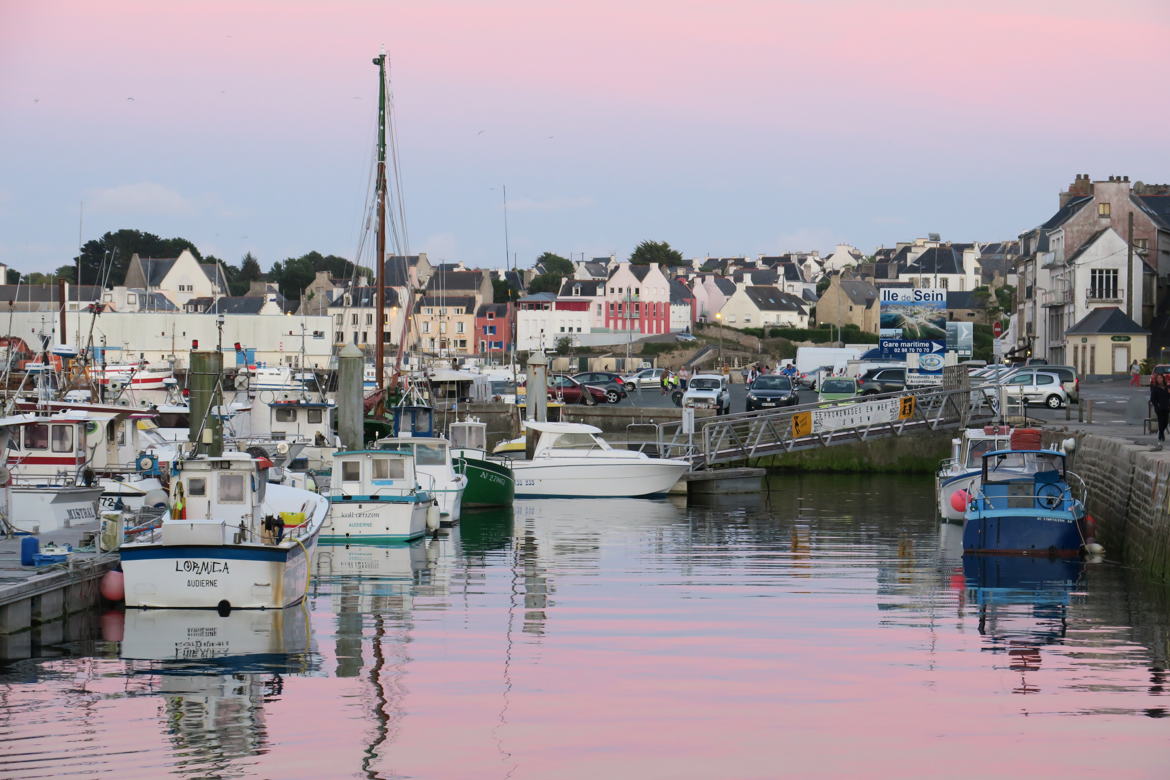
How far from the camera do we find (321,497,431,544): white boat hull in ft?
109

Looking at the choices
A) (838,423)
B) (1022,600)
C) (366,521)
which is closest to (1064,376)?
(838,423)

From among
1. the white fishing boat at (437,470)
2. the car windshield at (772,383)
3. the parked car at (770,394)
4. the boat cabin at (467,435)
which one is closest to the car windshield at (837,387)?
the parked car at (770,394)

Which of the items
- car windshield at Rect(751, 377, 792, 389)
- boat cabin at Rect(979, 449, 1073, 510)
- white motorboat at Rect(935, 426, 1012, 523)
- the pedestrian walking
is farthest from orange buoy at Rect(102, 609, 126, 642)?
car windshield at Rect(751, 377, 792, 389)

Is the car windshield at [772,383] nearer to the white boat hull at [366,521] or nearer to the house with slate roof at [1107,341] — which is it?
the house with slate roof at [1107,341]

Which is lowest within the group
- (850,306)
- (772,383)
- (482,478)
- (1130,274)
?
(482,478)

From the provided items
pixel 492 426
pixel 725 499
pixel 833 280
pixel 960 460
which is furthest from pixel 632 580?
pixel 833 280

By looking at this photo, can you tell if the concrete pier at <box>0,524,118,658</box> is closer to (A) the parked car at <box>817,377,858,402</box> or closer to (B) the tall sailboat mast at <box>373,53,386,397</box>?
(B) the tall sailboat mast at <box>373,53,386,397</box>

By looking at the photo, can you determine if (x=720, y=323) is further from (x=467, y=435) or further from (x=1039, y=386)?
(x=467, y=435)

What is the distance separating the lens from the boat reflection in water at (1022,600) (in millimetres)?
21234

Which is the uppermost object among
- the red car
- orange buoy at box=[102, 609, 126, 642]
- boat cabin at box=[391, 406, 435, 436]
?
the red car

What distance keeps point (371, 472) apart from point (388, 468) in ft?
1.27

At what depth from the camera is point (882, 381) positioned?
67.8m

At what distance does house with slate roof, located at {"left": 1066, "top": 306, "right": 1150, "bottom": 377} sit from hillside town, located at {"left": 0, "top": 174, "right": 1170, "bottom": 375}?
0.25 feet

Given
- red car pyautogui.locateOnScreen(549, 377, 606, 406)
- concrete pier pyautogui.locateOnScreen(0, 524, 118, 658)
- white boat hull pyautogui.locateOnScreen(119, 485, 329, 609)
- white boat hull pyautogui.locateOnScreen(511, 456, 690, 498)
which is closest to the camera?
concrete pier pyautogui.locateOnScreen(0, 524, 118, 658)
